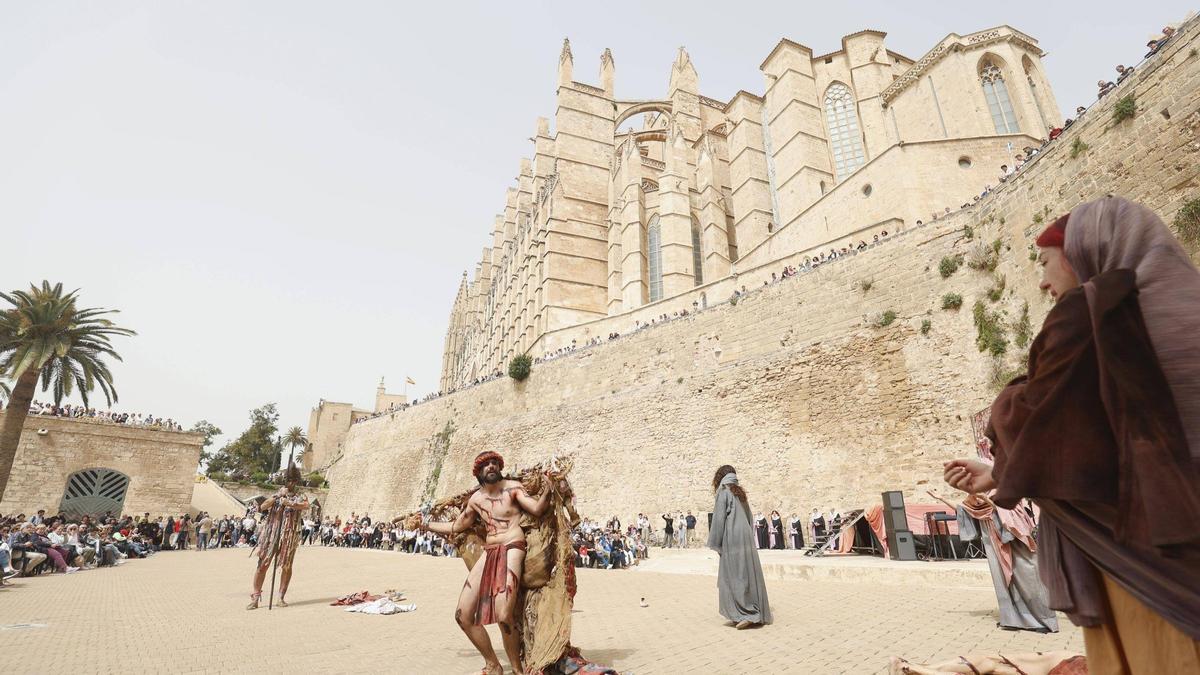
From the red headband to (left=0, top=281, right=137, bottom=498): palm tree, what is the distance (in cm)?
2475

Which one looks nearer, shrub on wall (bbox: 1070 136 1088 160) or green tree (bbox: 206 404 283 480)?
shrub on wall (bbox: 1070 136 1088 160)

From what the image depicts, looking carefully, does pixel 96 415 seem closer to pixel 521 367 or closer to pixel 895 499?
pixel 521 367

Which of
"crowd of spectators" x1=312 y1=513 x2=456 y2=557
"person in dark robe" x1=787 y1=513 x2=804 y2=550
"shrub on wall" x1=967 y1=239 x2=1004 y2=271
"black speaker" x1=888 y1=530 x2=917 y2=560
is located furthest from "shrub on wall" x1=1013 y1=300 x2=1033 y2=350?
"crowd of spectators" x1=312 y1=513 x2=456 y2=557

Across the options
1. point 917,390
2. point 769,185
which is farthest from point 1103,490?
point 769,185

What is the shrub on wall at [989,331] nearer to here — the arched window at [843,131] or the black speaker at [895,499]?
the black speaker at [895,499]

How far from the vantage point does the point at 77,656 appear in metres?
4.32

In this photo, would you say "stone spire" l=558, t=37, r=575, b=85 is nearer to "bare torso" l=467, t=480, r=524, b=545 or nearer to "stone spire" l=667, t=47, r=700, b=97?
"stone spire" l=667, t=47, r=700, b=97

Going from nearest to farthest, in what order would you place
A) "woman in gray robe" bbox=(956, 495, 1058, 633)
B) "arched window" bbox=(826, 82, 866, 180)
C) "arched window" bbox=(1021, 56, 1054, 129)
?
"woman in gray robe" bbox=(956, 495, 1058, 633) → "arched window" bbox=(1021, 56, 1054, 129) → "arched window" bbox=(826, 82, 866, 180)

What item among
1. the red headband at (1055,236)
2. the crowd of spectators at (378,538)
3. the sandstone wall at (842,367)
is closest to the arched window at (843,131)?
the sandstone wall at (842,367)

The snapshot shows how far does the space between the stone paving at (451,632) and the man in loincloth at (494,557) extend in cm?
51

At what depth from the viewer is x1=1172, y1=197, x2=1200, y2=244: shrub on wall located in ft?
27.9

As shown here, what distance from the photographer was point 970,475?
1.61m

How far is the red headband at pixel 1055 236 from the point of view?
1.42 m

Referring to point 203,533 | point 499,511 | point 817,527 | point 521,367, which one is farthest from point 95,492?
point 499,511
